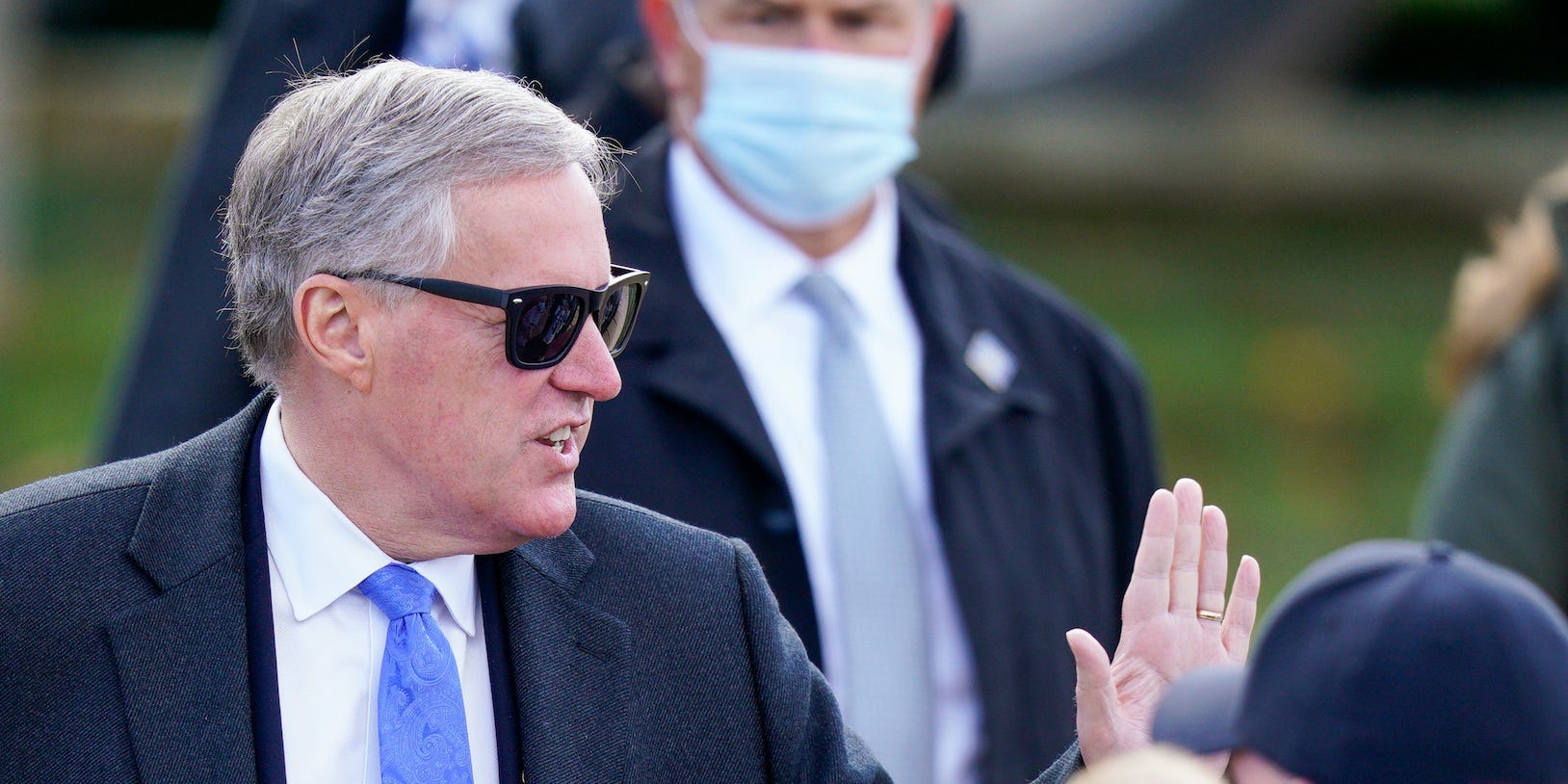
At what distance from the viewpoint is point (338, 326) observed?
2.32 meters

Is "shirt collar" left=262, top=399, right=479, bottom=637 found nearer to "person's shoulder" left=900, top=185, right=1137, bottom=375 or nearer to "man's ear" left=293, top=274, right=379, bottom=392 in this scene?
"man's ear" left=293, top=274, right=379, bottom=392

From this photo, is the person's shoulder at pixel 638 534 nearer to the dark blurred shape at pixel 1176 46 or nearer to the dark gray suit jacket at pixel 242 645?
the dark gray suit jacket at pixel 242 645

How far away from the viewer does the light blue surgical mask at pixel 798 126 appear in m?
3.78

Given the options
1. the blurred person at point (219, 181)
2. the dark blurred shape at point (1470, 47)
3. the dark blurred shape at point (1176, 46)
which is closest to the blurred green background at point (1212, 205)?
the dark blurred shape at point (1470, 47)

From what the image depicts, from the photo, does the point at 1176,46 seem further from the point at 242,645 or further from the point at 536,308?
the point at 242,645

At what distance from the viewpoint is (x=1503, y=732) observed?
1668mm

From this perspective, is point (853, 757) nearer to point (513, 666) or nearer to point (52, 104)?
point (513, 666)

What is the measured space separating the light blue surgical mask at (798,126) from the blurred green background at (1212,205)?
540cm

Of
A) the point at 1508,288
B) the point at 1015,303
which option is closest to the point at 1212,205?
the point at 1508,288

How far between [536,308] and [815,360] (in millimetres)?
1341

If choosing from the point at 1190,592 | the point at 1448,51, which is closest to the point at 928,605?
the point at 1190,592

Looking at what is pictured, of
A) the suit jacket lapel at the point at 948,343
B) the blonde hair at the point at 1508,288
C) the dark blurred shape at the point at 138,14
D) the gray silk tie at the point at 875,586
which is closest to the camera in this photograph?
the gray silk tie at the point at 875,586

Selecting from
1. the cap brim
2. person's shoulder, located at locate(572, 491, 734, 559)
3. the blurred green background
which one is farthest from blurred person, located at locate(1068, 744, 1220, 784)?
the blurred green background

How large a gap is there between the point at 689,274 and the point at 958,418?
560 mm
